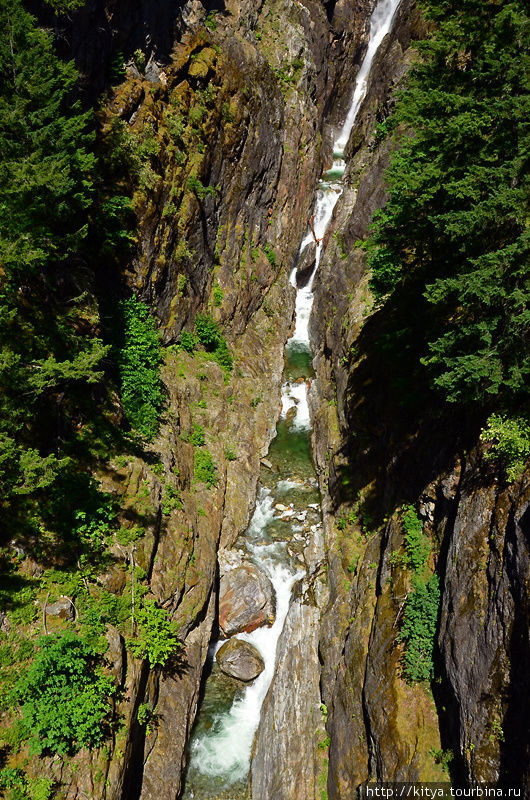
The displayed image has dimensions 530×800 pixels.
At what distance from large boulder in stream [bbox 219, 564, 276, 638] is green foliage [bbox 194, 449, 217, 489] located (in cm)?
399

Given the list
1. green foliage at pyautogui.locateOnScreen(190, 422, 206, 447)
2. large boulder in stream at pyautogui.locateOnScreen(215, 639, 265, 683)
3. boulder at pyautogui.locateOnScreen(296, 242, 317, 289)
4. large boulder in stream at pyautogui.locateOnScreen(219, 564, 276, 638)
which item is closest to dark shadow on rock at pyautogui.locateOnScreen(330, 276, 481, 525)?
large boulder in stream at pyautogui.locateOnScreen(219, 564, 276, 638)

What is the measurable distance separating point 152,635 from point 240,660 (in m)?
5.24

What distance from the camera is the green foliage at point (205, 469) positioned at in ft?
60.5

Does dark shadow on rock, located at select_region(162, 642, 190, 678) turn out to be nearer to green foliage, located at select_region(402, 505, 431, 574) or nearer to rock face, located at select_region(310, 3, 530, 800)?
rock face, located at select_region(310, 3, 530, 800)

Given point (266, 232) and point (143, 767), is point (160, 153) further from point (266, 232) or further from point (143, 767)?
point (143, 767)

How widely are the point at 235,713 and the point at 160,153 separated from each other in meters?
22.2

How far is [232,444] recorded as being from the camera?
69.7ft

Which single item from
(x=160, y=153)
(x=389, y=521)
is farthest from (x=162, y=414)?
(x=160, y=153)

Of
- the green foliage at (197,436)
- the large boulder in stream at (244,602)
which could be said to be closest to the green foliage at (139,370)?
the green foliage at (197,436)

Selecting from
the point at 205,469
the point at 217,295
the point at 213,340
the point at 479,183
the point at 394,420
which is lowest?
the point at 205,469

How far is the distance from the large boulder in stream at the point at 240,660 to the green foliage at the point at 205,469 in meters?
6.41

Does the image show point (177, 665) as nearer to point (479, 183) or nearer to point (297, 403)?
point (297, 403)

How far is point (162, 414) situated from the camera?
1723 cm

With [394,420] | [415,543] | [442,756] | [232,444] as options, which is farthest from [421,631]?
[232,444]
